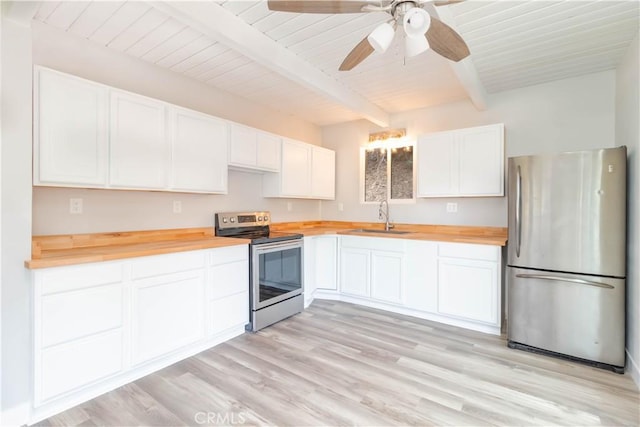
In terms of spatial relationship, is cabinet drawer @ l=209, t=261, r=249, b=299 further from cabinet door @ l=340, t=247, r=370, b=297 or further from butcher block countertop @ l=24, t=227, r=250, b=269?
cabinet door @ l=340, t=247, r=370, b=297

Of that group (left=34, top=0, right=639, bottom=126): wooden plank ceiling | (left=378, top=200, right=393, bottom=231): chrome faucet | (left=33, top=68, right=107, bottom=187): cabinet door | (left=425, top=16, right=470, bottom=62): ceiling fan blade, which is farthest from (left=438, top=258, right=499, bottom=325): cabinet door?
(left=33, top=68, right=107, bottom=187): cabinet door

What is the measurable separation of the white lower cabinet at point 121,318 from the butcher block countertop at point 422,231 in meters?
1.43

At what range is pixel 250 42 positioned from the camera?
7.24ft

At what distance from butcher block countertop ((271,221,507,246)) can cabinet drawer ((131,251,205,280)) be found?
1458 millimetres

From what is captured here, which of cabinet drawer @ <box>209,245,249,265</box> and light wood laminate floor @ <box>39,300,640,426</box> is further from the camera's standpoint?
cabinet drawer @ <box>209,245,249,265</box>

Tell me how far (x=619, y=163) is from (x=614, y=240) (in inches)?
22.8

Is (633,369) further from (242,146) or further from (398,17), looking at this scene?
(242,146)

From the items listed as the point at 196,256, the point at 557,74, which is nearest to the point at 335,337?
the point at 196,256

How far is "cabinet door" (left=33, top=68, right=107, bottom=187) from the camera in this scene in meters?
1.88

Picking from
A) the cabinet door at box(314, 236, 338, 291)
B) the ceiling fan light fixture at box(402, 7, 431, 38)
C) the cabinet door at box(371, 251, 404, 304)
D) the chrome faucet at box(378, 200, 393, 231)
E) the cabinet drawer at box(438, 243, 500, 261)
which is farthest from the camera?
the chrome faucet at box(378, 200, 393, 231)

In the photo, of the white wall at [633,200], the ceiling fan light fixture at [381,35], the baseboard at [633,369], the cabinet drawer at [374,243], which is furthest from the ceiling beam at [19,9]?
the baseboard at [633,369]

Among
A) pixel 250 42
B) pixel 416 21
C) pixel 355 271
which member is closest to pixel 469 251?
pixel 355 271

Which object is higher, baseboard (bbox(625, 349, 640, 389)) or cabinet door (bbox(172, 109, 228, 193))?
cabinet door (bbox(172, 109, 228, 193))

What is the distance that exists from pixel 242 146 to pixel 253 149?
0.49ft
